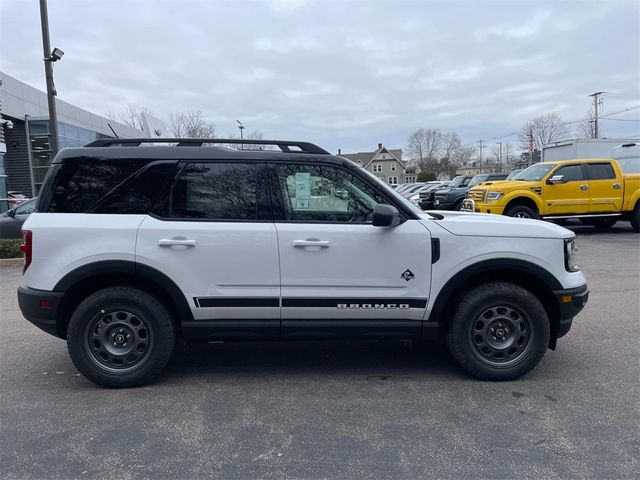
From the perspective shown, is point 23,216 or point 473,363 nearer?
point 473,363

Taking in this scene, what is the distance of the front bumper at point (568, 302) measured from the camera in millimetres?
3934

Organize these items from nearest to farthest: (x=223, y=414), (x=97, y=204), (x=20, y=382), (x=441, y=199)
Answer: (x=223, y=414) < (x=97, y=204) < (x=20, y=382) < (x=441, y=199)

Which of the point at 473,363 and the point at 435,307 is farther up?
the point at 435,307

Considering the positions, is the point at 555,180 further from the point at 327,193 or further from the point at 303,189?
the point at 303,189

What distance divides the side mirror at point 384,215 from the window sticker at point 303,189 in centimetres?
59

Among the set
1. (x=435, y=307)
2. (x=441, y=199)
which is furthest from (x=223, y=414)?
(x=441, y=199)

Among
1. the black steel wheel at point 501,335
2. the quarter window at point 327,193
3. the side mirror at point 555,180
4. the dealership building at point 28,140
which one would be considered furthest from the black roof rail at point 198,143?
the dealership building at point 28,140

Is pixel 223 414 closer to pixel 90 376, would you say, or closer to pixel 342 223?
pixel 90 376

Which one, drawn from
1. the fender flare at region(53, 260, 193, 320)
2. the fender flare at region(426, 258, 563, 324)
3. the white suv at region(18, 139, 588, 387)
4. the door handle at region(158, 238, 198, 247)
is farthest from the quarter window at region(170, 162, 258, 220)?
the fender flare at region(426, 258, 563, 324)

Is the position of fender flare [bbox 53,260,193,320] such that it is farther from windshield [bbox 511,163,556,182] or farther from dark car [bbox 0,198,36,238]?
windshield [bbox 511,163,556,182]

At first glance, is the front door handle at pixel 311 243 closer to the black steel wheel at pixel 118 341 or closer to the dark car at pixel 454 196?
the black steel wheel at pixel 118 341

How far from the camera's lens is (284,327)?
3.92 meters

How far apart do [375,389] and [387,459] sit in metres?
0.98

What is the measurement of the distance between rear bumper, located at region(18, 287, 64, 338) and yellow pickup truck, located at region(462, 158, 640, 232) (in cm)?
1105
